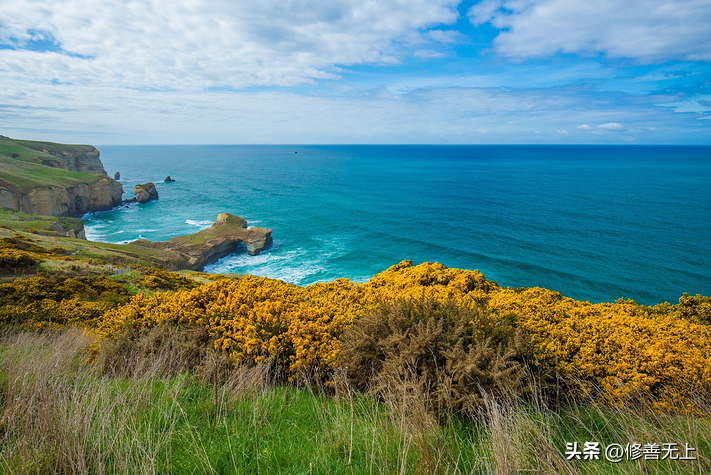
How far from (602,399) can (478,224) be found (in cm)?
5089

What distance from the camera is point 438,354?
509 centimetres

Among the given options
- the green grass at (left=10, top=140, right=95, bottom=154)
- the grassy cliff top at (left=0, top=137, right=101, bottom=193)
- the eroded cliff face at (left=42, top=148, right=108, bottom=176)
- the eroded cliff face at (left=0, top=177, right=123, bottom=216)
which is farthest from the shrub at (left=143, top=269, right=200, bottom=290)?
the green grass at (left=10, top=140, right=95, bottom=154)

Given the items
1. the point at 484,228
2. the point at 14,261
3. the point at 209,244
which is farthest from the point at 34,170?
the point at 484,228

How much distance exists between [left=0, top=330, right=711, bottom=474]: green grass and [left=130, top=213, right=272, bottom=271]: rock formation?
1257 inches

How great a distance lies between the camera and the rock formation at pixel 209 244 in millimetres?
36969

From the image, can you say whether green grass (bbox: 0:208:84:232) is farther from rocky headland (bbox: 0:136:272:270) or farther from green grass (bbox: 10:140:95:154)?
green grass (bbox: 10:140:95:154)

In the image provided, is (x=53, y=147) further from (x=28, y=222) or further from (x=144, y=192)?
(x=28, y=222)

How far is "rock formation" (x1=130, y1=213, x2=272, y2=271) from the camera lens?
37.0 m

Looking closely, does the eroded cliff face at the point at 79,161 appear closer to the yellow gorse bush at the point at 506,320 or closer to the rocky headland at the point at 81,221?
the rocky headland at the point at 81,221

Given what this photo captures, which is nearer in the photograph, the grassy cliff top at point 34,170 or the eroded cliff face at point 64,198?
the eroded cliff face at point 64,198

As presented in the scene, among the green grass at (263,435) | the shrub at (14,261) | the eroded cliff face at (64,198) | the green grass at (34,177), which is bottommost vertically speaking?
the eroded cliff face at (64,198)

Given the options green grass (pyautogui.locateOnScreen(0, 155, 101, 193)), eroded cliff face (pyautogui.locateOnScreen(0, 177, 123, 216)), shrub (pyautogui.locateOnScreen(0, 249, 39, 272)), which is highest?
shrub (pyautogui.locateOnScreen(0, 249, 39, 272))

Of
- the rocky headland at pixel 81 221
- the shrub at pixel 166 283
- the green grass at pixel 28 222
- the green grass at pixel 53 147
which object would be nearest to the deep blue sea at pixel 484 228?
the rocky headland at pixel 81 221

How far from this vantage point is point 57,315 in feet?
31.9
